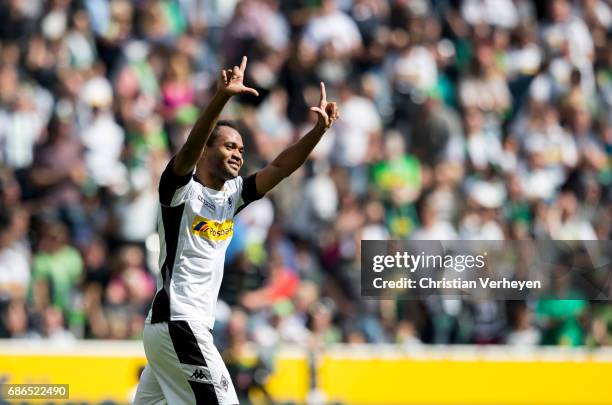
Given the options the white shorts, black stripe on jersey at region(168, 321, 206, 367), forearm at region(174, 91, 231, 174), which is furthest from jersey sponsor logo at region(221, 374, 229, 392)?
forearm at region(174, 91, 231, 174)

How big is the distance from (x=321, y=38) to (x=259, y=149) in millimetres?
2235

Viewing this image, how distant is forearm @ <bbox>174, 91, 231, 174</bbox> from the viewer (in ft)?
21.0

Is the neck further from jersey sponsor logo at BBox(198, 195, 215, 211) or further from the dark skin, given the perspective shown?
jersey sponsor logo at BBox(198, 195, 215, 211)

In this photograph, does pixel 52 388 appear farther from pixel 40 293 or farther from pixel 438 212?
pixel 438 212

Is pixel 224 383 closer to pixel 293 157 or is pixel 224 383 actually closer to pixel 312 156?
pixel 293 157

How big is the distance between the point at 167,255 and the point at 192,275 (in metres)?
0.18

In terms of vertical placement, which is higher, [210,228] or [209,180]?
[209,180]

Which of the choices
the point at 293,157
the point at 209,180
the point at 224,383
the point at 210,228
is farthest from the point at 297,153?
the point at 224,383

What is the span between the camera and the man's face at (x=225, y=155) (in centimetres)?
707

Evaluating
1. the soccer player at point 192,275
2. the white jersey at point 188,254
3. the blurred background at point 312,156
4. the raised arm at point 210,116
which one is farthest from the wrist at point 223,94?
the blurred background at point 312,156

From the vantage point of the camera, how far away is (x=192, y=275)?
6.96 meters

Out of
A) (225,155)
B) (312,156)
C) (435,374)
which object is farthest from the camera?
(312,156)

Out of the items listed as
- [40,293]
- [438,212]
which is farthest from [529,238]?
[40,293]

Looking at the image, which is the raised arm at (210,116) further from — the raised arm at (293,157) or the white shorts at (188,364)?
the white shorts at (188,364)
